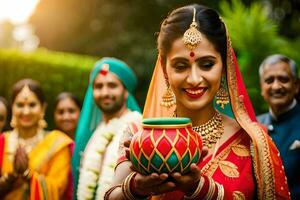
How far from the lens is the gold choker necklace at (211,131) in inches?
101

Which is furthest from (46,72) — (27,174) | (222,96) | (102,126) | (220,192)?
(220,192)

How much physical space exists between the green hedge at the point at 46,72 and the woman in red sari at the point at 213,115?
684 centimetres

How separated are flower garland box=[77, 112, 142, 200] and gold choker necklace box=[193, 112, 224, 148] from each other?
2144 millimetres

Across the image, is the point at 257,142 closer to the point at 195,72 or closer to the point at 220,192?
the point at 220,192

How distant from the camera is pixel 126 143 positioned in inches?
89.0

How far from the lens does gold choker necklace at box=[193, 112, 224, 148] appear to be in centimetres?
257

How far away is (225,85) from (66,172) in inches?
122

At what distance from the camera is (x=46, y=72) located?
31.2 ft

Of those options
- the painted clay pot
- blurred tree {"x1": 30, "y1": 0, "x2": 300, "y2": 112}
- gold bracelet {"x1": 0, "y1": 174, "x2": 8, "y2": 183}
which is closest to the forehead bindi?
the painted clay pot

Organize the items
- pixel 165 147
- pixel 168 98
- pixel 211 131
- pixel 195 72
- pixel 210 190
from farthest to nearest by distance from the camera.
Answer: pixel 168 98, pixel 211 131, pixel 195 72, pixel 210 190, pixel 165 147

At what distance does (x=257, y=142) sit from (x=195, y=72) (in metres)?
0.44

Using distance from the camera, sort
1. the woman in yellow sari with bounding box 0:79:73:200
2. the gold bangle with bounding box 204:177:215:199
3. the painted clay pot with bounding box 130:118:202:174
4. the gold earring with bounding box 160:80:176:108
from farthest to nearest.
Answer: the woman in yellow sari with bounding box 0:79:73:200 → the gold earring with bounding box 160:80:176:108 → the gold bangle with bounding box 204:177:215:199 → the painted clay pot with bounding box 130:118:202:174

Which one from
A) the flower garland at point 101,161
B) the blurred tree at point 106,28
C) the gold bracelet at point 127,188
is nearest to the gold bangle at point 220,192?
the gold bracelet at point 127,188

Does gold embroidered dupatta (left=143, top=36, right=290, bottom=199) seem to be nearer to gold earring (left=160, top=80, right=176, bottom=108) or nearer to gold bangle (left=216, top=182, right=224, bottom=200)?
gold earring (left=160, top=80, right=176, bottom=108)
